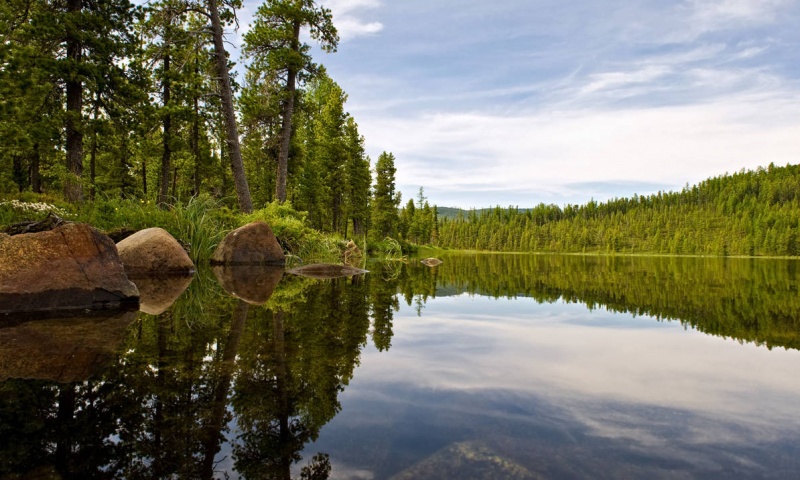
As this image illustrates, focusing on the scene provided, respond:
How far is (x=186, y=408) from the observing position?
2.33m

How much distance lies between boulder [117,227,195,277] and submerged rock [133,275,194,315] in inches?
9.2

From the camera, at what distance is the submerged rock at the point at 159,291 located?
18.1ft

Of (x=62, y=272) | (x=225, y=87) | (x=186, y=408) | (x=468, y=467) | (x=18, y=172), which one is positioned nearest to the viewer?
(x=468, y=467)

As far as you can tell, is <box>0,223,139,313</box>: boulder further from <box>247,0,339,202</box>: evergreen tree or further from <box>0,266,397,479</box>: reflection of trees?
<box>247,0,339,202</box>: evergreen tree

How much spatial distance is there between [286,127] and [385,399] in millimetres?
18564

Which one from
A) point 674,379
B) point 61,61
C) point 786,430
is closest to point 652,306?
point 674,379

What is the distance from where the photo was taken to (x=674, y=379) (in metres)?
3.15

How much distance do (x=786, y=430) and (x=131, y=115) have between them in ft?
60.9

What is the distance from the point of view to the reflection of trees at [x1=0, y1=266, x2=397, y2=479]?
1803 mm

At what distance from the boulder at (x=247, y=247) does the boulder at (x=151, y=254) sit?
98.6 inches

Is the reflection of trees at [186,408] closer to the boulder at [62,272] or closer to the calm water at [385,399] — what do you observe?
the calm water at [385,399]

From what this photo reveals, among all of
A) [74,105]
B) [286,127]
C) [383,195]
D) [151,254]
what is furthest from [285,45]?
[383,195]

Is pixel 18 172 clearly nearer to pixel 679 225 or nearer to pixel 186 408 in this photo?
pixel 186 408

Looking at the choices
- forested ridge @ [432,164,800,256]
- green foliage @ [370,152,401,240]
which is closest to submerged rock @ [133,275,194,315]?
green foliage @ [370,152,401,240]
